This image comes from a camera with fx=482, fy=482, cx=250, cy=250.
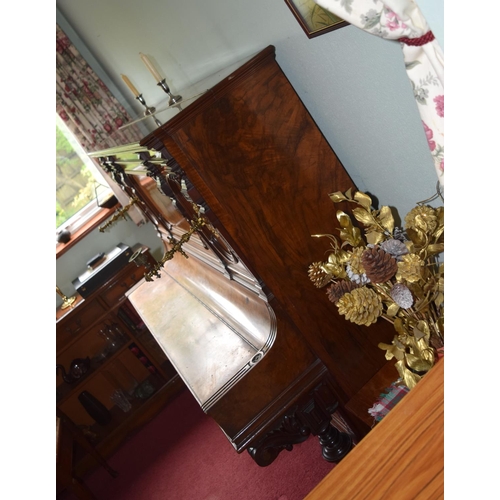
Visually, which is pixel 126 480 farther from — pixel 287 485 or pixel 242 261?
pixel 242 261

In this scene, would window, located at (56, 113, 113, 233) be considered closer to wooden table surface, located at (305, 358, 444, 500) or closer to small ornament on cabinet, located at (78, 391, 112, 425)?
small ornament on cabinet, located at (78, 391, 112, 425)

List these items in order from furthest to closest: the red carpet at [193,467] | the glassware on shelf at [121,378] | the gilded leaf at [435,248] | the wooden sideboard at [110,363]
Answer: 1. the glassware on shelf at [121,378]
2. the wooden sideboard at [110,363]
3. the red carpet at [193,467]
4. the gilded leaf at [435,248]

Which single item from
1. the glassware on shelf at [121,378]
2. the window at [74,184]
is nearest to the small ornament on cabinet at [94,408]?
the glassware on shelf at [121,378]

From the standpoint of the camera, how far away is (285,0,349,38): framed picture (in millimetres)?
1344

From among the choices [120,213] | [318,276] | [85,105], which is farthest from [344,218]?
[85,105]

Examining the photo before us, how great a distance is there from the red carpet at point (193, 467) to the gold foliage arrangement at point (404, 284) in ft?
4.20

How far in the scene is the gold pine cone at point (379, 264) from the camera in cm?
125

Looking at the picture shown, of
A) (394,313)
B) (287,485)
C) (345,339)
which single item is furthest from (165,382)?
(394,313)

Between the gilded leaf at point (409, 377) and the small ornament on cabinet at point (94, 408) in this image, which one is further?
the small ornament on cabinet at point (94, 408)

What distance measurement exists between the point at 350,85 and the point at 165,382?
2.77 meters

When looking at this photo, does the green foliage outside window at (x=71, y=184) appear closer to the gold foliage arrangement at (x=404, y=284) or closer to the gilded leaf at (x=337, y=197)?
the gilded leaf at (x=337, y=197)

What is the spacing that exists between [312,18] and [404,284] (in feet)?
2.61
